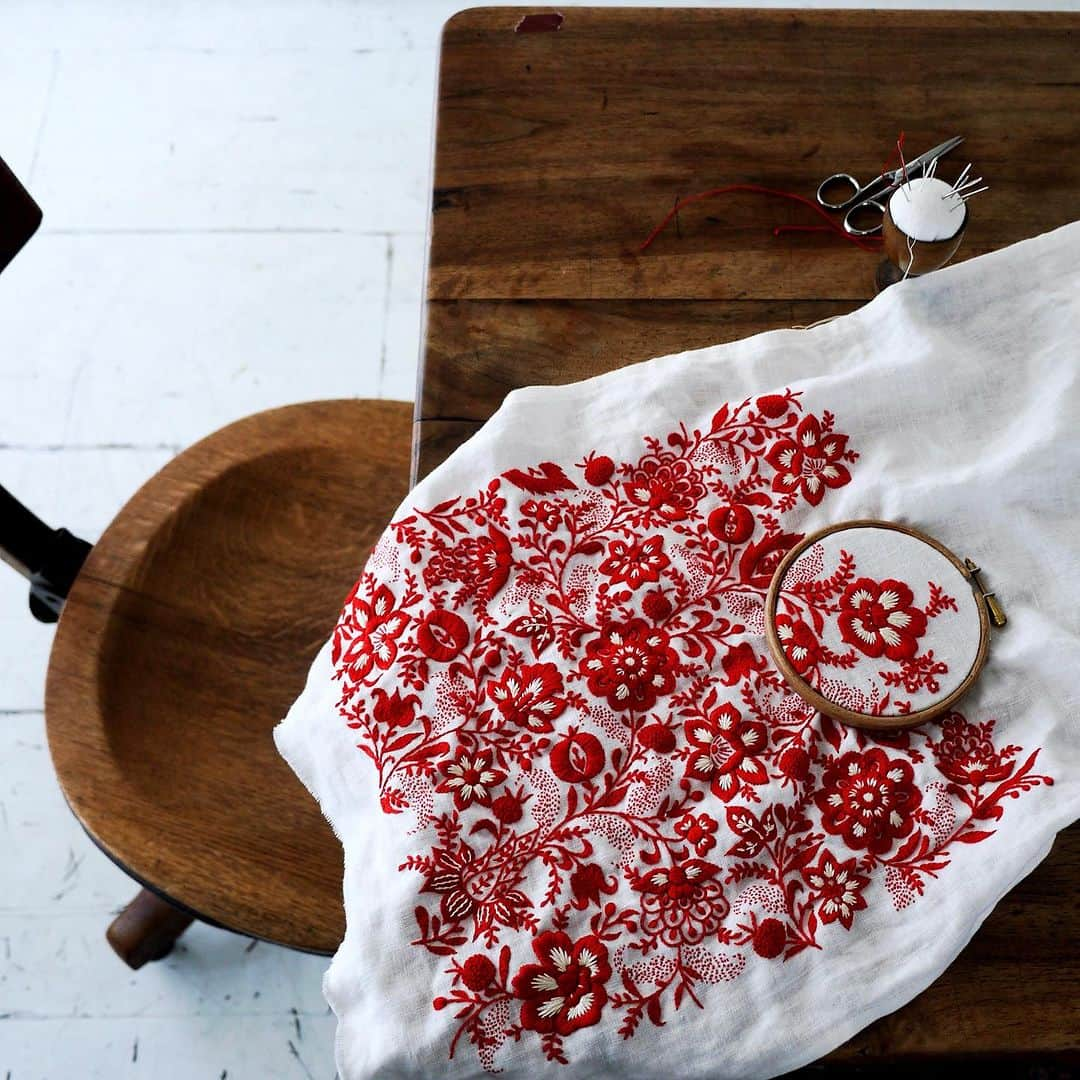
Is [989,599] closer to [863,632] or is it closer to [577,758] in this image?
[863,632]

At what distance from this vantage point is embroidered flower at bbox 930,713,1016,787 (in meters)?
0.64

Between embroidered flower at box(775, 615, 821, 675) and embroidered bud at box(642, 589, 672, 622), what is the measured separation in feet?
0.23

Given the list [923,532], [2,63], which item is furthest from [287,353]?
[923,532]

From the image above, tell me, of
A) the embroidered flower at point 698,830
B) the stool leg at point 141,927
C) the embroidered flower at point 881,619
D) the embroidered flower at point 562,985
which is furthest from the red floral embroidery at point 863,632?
the stool leg at point 141,927

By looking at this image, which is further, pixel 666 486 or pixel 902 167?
pixel 902 167

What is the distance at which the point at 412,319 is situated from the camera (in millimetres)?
1724

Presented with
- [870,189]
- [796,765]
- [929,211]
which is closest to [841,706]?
[796,765]

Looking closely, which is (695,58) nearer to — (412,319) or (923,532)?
(923,532)

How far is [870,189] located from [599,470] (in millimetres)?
350

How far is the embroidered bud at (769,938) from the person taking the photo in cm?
61

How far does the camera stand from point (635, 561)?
710 millimetres

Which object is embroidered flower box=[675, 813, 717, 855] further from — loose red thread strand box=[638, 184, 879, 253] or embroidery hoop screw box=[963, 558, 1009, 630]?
loose red thread strand box=[638, 184, 879, 253]

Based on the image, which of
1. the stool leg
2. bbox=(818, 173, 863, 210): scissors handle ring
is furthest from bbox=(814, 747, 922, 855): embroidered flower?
the stool leg

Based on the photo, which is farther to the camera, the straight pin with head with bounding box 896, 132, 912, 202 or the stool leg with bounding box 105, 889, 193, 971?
the stool leg with bounding box 105, 889, 193, 971
